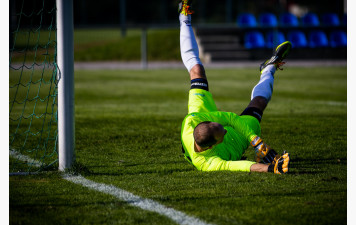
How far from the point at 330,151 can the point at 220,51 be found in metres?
20.4

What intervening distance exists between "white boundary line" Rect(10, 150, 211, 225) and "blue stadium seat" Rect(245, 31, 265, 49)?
2136 cm

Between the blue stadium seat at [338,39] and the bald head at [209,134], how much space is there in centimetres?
2241

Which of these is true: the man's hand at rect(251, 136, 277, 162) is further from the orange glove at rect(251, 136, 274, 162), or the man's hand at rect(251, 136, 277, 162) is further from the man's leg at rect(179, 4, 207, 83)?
the man's leg at rect(179, 4, 207, 83)

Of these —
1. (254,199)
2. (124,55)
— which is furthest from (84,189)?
(124,55)

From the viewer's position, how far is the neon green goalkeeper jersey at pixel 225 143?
17.1 ft

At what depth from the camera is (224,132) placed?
4895mm

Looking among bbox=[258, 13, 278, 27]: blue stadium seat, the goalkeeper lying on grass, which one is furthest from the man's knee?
bbox=[258, 13, 278, 27]: blue stadium seat

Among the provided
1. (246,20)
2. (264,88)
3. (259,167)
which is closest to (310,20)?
(246,20)

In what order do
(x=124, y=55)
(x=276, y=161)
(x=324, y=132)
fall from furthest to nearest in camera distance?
(x=124, y=55), (x=324, y=132), (x=276, y=161)

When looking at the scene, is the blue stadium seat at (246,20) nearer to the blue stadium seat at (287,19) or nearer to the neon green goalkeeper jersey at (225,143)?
the blue stadium seat at (287,19)

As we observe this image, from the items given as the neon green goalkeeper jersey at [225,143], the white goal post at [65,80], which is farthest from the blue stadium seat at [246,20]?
the white goal post at [65,80]

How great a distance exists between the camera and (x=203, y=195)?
4414 mm

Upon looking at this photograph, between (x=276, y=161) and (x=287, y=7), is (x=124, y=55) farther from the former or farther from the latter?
(x=276, y=161)

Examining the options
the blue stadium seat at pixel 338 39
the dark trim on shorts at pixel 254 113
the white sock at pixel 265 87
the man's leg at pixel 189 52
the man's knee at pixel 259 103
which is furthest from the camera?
the blue stadium seat at pixel 338 39
